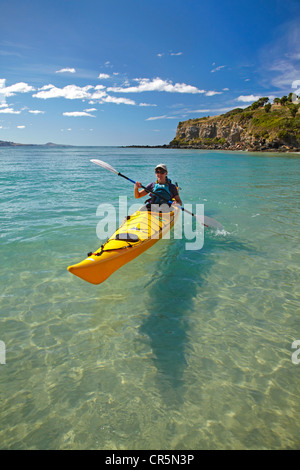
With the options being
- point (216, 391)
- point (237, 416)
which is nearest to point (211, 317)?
point (216, 391)

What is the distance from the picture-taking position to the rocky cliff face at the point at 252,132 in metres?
58.8

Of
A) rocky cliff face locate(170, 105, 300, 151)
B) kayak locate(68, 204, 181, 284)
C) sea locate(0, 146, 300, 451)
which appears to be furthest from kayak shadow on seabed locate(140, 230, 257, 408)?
rocky cliff face locate(170, 105, 300, 151)

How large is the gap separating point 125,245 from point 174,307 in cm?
146

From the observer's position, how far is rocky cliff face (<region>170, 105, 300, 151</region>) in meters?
58.8

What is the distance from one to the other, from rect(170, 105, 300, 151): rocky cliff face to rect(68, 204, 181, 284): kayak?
2520 inches

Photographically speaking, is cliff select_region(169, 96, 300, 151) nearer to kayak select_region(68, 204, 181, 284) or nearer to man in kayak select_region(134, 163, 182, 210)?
man in kayak select_region(134, 163, 182, 210)

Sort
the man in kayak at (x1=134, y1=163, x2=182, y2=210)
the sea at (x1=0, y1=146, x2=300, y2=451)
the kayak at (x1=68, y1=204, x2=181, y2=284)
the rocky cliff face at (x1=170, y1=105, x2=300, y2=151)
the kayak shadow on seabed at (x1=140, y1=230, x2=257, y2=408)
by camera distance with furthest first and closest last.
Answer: the rocky cliff face at (x1=170, y1=105, x2=300, y2=151) < the man in kayak at (x1=134, y1=163, x2=182, y2=210) < the kayak at (x1=68, y1=204, x2=181, y2=284) < the kayak shadow on seabed at (x1=140, y1=230, x2=257, y2=408) < the sea at (x1=0, y1=146, x2=300, y2=451)

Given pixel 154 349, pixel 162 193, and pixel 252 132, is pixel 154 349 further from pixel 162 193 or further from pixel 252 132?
pixel 252 132

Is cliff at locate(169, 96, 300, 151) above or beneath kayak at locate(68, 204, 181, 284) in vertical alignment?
above

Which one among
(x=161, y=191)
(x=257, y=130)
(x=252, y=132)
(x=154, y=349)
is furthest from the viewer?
(x=252, y=132)

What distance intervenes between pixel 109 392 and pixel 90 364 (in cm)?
48

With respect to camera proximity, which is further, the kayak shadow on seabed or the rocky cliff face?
the rocky cliff face

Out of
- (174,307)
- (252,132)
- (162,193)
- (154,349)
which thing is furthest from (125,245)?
(252,132)

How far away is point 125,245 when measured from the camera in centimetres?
464
